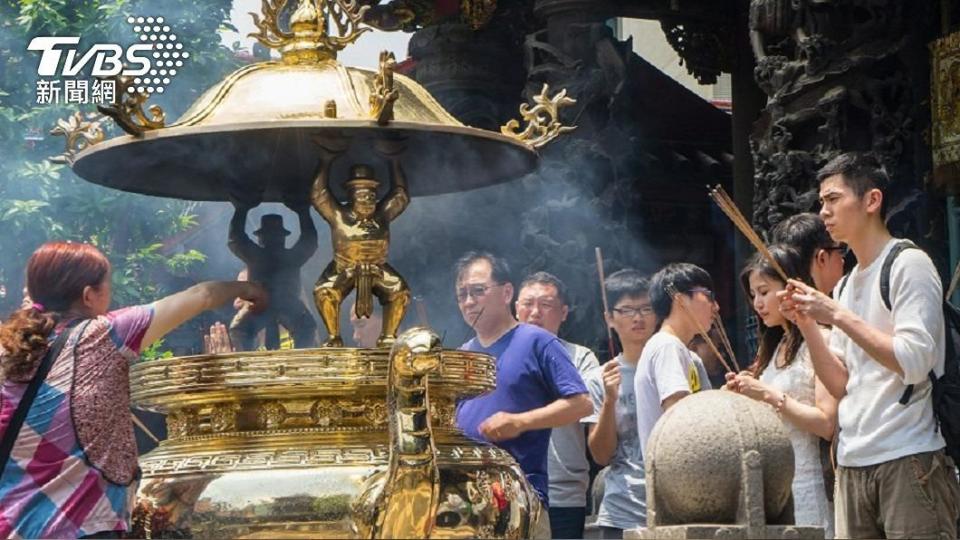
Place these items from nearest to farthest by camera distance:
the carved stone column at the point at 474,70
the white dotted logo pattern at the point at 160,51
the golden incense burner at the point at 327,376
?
the golden incense burner at the point at 327,376 < the carved stone column at the point at 474,70 < the white dotted logo pattern at the point at 160,51

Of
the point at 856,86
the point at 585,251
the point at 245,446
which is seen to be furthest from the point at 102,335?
the point at 585,251

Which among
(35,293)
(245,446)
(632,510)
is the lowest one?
(632,510)

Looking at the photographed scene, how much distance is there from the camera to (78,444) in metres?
5.97

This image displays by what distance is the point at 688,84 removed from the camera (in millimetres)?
20484

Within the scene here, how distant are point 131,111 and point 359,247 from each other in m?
0.75

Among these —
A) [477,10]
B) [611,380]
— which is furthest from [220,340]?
[477,10]

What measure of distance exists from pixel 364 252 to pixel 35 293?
113 centimetres

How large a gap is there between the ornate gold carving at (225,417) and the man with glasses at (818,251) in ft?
9.29

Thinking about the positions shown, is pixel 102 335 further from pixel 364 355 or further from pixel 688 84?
pixel 688 84

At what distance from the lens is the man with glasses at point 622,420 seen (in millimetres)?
8445

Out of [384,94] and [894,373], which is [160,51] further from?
[384,94]

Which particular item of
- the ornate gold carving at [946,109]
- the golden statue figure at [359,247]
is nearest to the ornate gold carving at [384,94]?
the golden statue figure at [359,247]

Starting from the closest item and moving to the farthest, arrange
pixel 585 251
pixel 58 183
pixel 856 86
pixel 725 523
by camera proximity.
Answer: pixel 725 523
pixel 856 86
pixel 585 251
pixel 58 183

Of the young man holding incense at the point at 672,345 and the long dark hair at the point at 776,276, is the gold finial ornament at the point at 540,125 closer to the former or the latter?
the long dark hair at the point at 776,276
